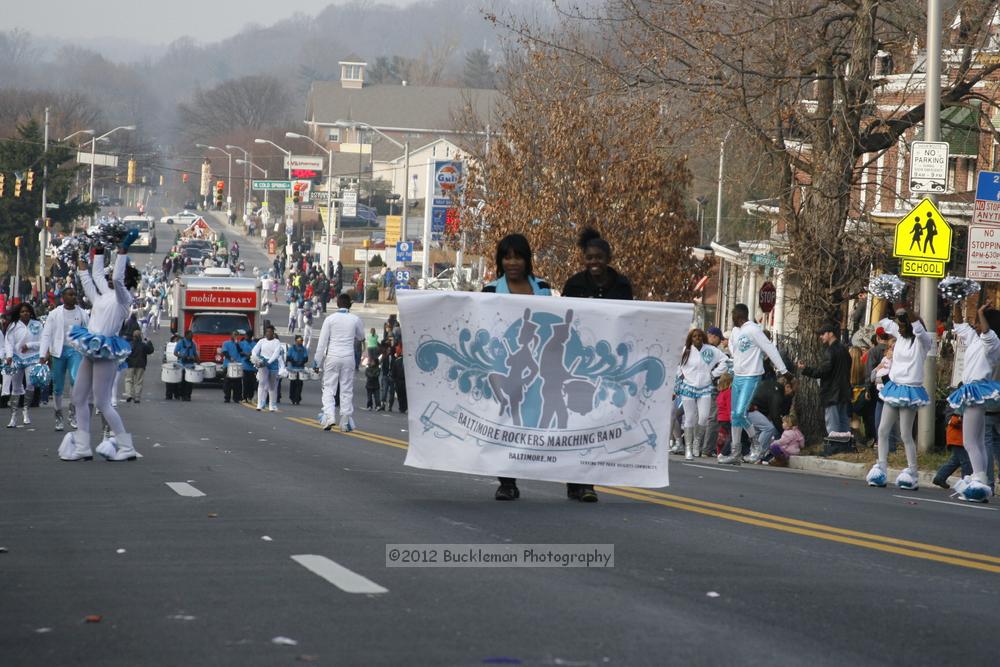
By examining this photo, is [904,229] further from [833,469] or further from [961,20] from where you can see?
[961,20]

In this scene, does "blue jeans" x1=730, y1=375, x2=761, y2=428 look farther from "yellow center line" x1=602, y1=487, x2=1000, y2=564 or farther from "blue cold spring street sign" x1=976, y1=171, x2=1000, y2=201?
"yellow center line" x1=602, y1=487, x2=1000, y2=564

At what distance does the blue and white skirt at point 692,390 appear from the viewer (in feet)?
72.2

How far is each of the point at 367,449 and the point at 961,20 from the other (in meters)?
11.4

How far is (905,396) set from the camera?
53.8 feet

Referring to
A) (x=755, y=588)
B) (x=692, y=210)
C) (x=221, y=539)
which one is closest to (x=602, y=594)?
(x=755, y=588)

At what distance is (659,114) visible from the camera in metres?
40.8

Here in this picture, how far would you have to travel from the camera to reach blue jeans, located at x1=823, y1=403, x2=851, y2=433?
21.0 metres

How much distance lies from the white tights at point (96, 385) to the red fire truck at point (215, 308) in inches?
1129

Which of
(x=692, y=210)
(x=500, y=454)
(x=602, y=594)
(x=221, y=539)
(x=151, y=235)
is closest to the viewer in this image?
(x=602, y=594)

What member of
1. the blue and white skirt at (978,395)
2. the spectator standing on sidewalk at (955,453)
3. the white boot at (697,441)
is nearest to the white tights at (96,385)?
the blue and white skirt at (978,395)

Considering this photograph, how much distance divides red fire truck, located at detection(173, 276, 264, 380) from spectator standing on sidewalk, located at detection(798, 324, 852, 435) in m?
25.2

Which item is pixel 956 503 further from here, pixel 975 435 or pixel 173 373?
pixel 173 373

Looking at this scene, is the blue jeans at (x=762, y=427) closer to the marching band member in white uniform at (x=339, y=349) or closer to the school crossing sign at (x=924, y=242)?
the school crossing sign at (x=924, y=242)

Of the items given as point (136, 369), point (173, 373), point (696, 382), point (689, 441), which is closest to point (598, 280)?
point (696, 382)
